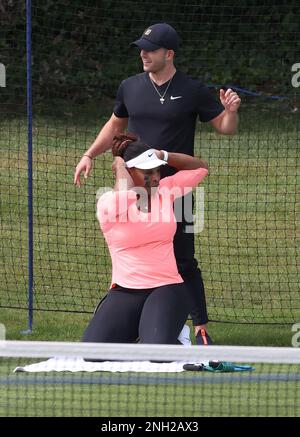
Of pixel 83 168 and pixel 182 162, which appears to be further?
pixel 83 168

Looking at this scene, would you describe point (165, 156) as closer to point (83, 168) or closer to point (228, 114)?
point (228, 114)

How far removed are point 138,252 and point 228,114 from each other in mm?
1088

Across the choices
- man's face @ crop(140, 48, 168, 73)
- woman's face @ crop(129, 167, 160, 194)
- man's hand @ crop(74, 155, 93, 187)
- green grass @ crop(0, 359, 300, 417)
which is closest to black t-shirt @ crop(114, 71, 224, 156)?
man's face @ crop(140, 48, 168, 73)

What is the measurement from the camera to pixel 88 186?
13.0 metres

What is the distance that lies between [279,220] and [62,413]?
6.26 m

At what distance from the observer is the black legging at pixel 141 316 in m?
7.33

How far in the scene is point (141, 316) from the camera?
24.3 feet

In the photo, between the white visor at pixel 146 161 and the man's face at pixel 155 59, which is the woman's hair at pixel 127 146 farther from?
the man's face at pixel 155 59

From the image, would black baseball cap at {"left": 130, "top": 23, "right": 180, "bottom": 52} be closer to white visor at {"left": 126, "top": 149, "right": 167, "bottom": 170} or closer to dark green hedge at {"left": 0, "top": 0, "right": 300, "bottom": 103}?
white visor at {"left": 126, "top": 149, "right": 167, "bottom": 170}

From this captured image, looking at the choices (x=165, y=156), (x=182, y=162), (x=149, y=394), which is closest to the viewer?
(x=149, y=394)

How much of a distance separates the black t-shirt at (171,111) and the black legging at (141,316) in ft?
3.36

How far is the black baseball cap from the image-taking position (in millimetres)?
7961

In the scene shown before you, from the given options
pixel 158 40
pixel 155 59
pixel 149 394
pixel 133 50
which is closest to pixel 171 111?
pixel 155 59

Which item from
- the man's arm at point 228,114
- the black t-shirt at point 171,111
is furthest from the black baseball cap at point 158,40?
the man's arm at point 228,114
